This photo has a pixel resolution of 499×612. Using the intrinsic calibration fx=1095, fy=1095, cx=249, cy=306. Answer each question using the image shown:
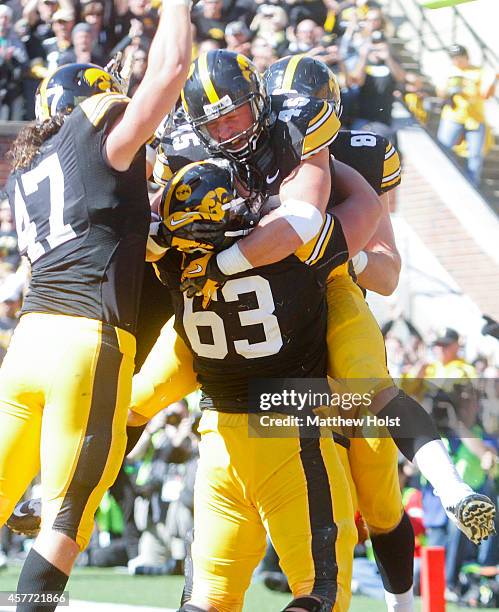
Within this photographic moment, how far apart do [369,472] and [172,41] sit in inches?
65.0

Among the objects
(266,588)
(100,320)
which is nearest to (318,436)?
(100,320)

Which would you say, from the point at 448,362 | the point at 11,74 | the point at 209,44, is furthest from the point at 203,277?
the point at 11,74

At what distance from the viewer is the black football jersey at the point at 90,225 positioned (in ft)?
11.1

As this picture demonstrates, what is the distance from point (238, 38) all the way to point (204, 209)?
19.8ft

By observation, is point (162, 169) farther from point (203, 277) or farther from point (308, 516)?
point (308, 516)

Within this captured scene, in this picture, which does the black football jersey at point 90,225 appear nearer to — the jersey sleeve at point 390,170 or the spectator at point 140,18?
the jersey sleeve at point 390,170

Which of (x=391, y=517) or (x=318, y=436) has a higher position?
(x=318, y=436)

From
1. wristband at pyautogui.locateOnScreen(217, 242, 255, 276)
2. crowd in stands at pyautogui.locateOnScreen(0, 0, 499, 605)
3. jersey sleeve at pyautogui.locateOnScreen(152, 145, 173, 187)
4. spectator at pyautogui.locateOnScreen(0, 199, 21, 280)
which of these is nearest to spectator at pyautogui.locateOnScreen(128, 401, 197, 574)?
crowd in stands at pyautogui.locateOnScreen(0, 0, 499, 605)

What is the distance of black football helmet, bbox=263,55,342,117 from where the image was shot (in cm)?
395

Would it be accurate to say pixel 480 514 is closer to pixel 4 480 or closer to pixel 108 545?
pixel 4 480

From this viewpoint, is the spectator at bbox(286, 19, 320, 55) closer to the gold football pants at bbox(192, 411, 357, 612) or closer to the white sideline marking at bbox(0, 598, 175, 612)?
the white sideline marking at bbox(0, 598, 175, 612)

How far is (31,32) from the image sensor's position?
391 inches

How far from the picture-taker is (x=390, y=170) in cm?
411

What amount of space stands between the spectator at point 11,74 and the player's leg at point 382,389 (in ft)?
21.9
